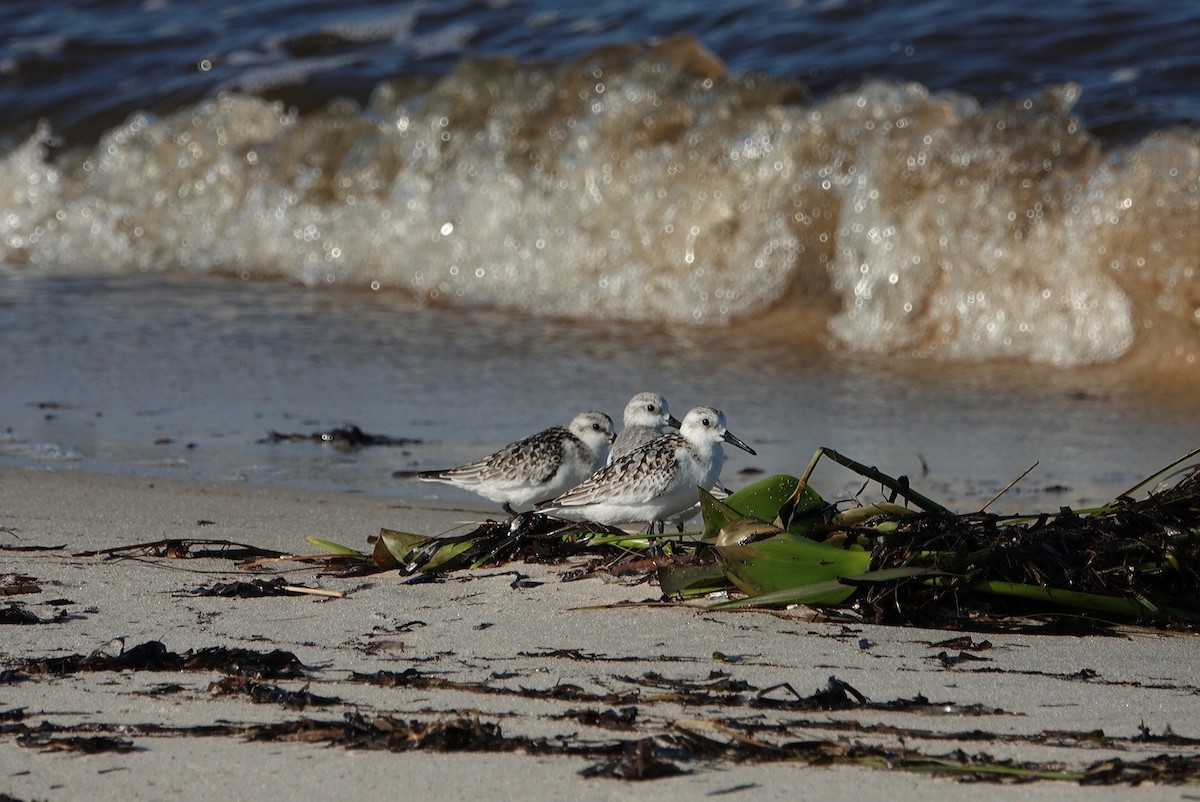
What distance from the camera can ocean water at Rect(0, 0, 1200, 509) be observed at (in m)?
6.50

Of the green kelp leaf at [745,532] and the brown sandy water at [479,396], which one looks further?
the brown sandy water at [479,396]

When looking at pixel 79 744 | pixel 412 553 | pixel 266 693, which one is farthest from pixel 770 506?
pixel 79 744

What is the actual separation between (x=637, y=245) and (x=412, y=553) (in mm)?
6160

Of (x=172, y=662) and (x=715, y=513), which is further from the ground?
(x=715, y=513)

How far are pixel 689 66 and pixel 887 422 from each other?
15.8 ft

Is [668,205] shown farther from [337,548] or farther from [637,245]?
[337,548]

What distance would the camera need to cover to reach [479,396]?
6.98 metres

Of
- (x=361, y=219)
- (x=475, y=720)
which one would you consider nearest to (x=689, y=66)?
(x=361, y=219)

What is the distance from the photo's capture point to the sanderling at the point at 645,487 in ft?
14.6

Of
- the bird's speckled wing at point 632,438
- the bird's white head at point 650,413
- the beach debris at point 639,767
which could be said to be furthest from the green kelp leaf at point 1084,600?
the bird's white head at point 650,413

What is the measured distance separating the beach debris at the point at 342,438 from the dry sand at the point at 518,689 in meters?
2.04

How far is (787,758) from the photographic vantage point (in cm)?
245

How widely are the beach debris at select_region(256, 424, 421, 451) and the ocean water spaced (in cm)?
8

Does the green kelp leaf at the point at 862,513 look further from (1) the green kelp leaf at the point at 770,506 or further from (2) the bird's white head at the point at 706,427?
(2) the bird's white head at the point at 706,427
